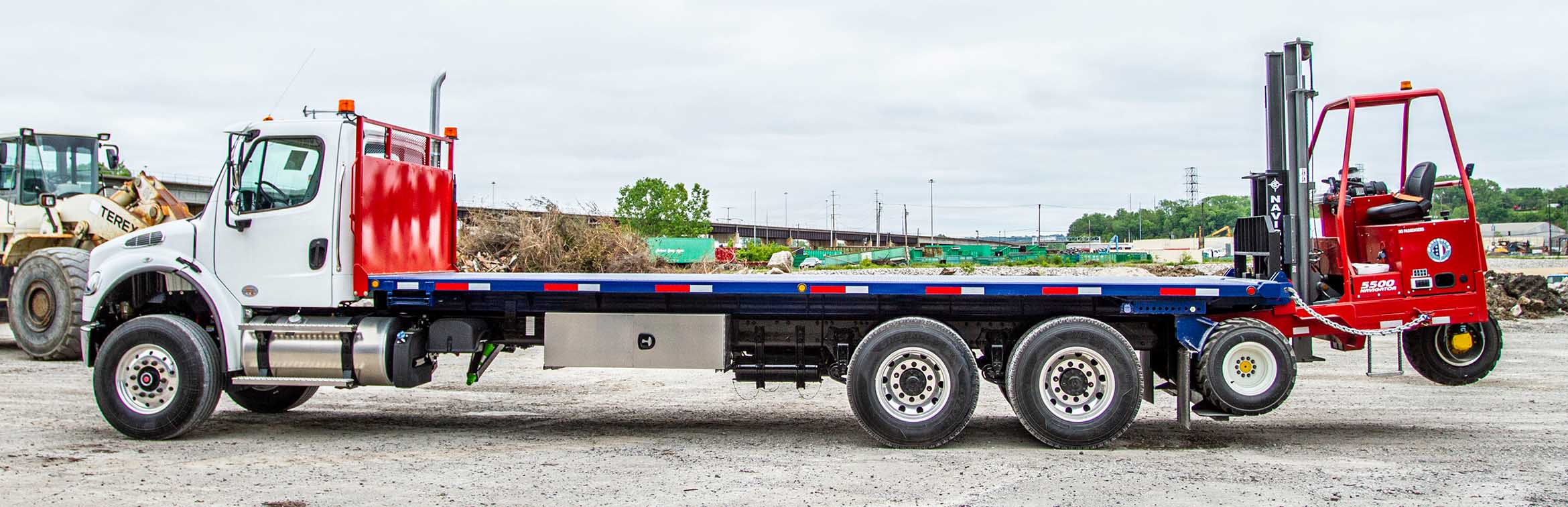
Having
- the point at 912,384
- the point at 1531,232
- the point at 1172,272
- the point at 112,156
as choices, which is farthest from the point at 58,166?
the point at 1531,232

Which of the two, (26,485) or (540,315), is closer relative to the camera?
(26,485)

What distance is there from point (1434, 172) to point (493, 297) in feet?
26.9

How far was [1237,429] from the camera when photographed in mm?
9508

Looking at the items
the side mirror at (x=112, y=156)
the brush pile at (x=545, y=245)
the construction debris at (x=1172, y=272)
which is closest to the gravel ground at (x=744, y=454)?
the side mirror at (x=112, y=156)

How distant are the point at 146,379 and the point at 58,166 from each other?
34.8 feet

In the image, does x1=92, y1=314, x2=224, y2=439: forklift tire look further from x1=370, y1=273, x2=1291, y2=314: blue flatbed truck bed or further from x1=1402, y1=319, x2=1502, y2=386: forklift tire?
x1=1402, y1=319, x2=1502, y2=386: forklift tire

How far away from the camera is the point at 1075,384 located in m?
8.46

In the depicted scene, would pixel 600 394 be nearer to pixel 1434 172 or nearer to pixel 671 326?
pixel 671 326

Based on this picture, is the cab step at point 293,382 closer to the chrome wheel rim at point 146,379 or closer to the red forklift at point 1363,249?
the chrome wheel rim at point 146,379

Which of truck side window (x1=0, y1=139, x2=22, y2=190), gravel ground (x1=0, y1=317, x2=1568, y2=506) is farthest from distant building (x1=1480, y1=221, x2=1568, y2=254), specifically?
truck side window (x1=0, y1=139, x2=22, y2=190)

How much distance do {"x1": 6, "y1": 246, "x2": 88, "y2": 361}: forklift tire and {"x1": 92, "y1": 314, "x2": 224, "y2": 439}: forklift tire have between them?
273 inches

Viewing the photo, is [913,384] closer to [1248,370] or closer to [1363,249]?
[1248,370]

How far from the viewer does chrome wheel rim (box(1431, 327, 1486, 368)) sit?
388 inches

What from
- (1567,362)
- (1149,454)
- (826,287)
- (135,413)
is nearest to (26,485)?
(135,413)
